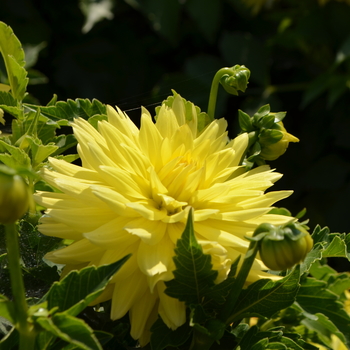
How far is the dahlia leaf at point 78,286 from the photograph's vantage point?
11.4 inches

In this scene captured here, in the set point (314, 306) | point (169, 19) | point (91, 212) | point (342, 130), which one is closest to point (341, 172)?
point (342, 130)

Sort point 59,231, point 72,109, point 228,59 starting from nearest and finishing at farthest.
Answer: point 59,231
point 72,109
point 228,59

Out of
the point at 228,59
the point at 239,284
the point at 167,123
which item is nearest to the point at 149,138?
the point at 167,123

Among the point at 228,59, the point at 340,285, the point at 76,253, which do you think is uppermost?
the point at 76,253

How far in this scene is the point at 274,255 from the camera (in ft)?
1.00

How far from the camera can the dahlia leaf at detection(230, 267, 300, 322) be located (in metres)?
0.34

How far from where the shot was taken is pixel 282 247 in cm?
30

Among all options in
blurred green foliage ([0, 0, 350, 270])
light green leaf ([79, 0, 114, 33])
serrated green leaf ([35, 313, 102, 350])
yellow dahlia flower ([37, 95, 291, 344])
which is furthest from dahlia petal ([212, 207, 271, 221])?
light green leaf ([79, 0, 114, 33])

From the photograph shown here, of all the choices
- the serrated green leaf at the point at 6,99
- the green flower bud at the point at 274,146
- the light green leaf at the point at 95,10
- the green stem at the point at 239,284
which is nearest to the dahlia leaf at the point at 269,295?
the green stem at the point at 239,284

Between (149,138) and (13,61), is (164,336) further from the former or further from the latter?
(13,61)

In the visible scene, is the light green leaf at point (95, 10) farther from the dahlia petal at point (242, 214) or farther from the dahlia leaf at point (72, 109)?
the dahlia petal at point (242, 214)

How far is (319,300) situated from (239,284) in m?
0.13

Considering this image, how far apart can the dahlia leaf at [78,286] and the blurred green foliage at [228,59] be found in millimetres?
1078

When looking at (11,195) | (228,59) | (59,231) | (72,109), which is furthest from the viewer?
(228,59)
